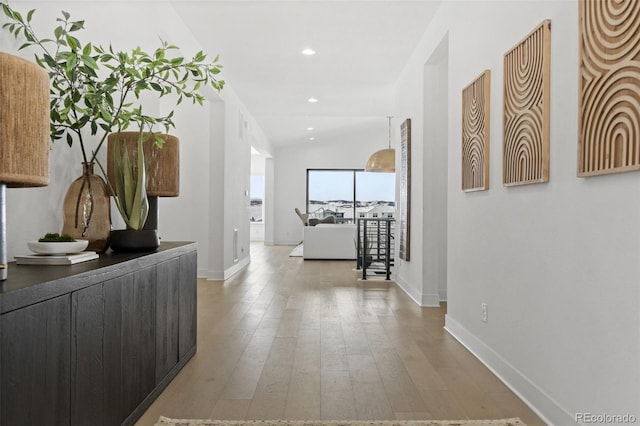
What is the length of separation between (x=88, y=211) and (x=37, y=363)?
3.55ft

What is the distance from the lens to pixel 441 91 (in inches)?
206

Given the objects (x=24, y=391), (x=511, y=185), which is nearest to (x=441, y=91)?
(x=511, y=185)

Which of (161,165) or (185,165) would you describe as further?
(185,165)

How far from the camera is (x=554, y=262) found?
89.8 inches

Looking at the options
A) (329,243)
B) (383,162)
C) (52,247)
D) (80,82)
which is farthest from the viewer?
(329,243)

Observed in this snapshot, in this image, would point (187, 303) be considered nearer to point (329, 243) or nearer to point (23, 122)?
point (23, 122)

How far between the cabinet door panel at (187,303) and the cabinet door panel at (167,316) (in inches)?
3.8

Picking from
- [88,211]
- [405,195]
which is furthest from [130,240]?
[405,195]

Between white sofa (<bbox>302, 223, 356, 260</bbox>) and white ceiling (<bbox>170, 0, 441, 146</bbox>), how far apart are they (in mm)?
2414

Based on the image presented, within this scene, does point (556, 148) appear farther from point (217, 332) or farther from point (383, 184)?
point (383, 184)

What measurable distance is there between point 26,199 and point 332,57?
421cm

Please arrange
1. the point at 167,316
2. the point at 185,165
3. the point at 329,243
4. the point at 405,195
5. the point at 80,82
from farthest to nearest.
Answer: the point at 329,243
the point at 185,165
the point at 405,195
the point at 167,316
the point at 80,82

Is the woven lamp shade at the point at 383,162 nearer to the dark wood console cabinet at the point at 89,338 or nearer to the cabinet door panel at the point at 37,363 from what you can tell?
the dark wood console cabinet at the point at 89,338

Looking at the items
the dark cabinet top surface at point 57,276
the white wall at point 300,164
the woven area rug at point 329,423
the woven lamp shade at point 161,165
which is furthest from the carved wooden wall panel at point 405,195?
the white wall at point 300,164
